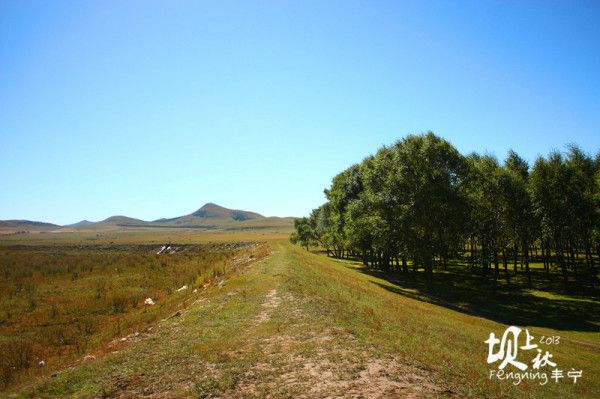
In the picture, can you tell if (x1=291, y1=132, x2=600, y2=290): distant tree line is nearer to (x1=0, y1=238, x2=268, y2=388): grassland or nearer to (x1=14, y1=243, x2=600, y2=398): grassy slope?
(x1=14, y1=243, x2=600, y2=398): grassy slope

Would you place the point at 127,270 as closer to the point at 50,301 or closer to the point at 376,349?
the point at 50,301

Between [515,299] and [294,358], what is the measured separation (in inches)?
1634

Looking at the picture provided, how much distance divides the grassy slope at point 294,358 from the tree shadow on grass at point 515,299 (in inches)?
522

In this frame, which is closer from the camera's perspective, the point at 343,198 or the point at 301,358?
the point at 301,358

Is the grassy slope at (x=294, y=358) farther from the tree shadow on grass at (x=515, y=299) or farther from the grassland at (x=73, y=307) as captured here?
the tree shadow on grass at (x=515, y=299)

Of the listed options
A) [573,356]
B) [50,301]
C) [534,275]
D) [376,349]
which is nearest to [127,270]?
[50,301]

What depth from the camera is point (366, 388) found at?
10766 mm

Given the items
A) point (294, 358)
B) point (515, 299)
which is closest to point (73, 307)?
point (294, 358)

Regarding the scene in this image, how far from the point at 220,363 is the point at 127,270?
135ft

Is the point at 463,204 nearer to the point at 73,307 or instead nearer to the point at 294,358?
the point at 294,358

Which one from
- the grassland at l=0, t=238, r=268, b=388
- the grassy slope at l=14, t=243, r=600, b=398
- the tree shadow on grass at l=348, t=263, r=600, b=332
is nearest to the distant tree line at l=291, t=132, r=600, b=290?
the tree shadow on grass at l=348, t=263, r=600, b=332

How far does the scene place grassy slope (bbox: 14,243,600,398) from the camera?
11289 mm

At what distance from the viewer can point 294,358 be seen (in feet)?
43.1

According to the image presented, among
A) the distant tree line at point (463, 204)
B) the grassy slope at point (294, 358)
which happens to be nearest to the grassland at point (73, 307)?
the grassy slope at point (294, 358)
